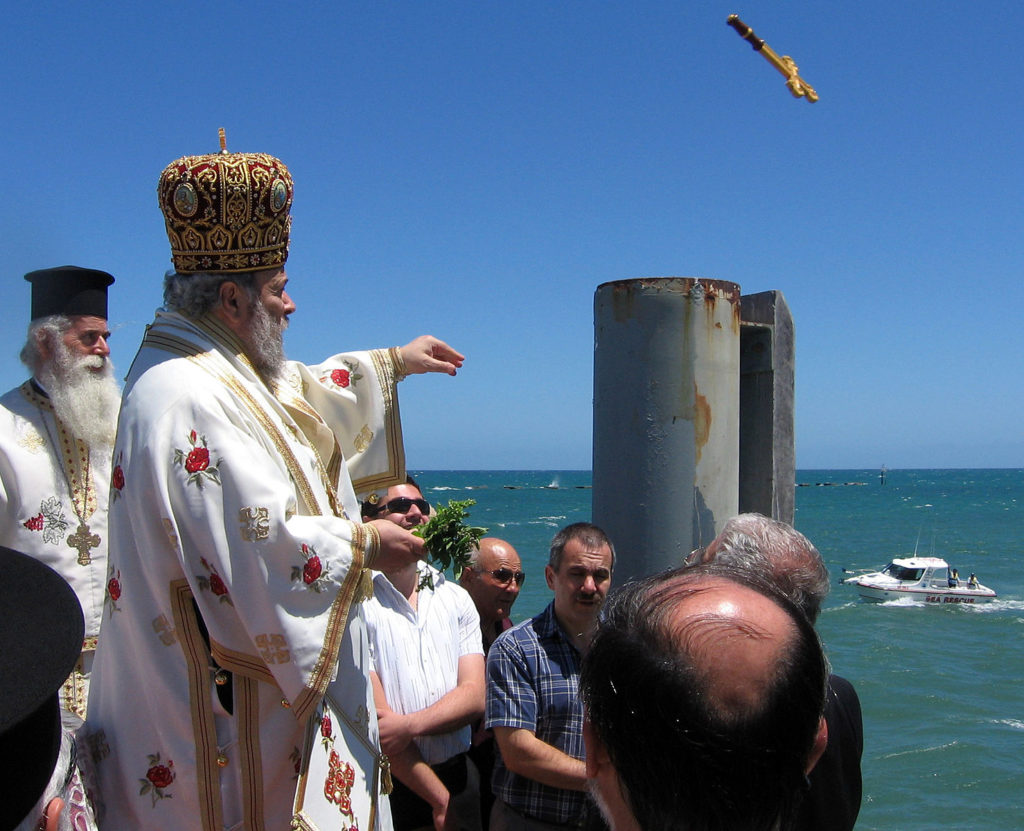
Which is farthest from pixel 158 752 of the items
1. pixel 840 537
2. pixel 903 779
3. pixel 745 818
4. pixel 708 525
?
pixel 840 537

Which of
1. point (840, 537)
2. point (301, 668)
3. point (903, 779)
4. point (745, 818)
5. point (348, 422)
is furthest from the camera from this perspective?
point (840, 537)

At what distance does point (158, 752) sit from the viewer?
8.91 feet

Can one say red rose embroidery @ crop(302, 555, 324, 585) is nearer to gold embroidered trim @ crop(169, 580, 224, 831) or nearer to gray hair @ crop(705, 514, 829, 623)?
gold embroidered trim @ crop(169, 580, 224, 831)

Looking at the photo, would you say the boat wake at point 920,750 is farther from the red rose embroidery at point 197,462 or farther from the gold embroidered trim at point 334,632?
the red rose embroidery at point 197,462

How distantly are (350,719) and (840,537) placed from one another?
6894 centimetres

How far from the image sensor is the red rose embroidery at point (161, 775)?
270cm

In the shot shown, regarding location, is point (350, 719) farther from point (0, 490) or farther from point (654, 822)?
point (0, 490)

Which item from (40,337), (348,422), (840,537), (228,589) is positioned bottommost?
(840,537)

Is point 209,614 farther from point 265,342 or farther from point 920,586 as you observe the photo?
point 920,586

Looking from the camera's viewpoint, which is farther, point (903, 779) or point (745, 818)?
point (903, 779)

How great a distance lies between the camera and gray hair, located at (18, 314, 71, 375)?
4.47 metres

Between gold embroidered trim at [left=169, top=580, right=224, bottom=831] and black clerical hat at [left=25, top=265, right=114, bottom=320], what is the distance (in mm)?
2236

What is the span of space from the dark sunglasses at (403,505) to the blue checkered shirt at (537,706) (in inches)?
25.4

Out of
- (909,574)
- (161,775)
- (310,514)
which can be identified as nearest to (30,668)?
(161,775)
